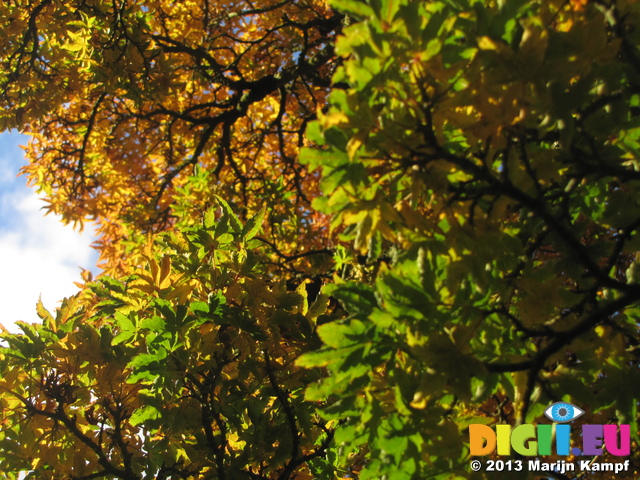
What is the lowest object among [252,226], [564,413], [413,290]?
Answer: [564,413]

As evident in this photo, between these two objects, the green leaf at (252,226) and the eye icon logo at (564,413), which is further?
the green leaf at (252,226)

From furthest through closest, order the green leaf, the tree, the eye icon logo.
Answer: the green leaf → the eye icon logo → the tree

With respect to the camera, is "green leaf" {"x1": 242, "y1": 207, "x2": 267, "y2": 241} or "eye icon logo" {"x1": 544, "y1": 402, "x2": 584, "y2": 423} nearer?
"eye icon logo" {"x1": 544, "y1": 402, "x2": 584, "y2": 423}

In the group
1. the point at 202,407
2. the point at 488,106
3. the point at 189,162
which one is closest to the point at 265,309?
the point at 202,407

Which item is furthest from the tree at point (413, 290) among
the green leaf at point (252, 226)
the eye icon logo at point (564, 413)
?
the eye icon logo at point (564, 413)

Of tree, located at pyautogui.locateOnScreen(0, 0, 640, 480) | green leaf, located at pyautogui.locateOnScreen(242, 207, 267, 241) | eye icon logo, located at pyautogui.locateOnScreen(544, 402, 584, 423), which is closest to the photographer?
tree, located at pyautogui.locateOnScreen(0, 0, 640, 480)

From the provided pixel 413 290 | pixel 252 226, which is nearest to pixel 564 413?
pixel 413 290

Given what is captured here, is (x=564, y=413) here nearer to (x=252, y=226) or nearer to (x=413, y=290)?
(x=413, y=290)

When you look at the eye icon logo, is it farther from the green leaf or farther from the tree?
the green leaf

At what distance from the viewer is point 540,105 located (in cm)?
117

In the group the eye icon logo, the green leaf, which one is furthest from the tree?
the eye icon logo

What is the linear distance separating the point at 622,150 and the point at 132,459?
2566mm

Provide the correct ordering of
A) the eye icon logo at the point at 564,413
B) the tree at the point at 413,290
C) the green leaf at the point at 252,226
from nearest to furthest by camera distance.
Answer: the tree at the point at 413,290 → the eye icon logo at the point at 564,413 → the green leaf at the point at 252,226

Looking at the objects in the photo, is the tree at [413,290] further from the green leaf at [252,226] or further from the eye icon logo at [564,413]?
the eye icon logo at [564,413]
